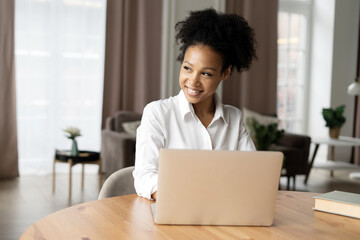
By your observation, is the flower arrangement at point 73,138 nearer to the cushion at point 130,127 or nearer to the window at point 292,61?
the cushion at point 130,127

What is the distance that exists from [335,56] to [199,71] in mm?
5685

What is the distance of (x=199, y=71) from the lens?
1.54 metres

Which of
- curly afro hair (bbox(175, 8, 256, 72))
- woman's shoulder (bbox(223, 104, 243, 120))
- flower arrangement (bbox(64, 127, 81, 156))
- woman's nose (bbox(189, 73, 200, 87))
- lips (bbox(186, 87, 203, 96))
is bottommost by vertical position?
flower arrangement (bbox(64, 127, 81, 156))

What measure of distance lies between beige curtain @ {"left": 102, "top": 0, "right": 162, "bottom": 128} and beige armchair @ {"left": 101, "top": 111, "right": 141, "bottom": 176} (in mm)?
374

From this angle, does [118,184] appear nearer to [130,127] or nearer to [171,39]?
[130,127]

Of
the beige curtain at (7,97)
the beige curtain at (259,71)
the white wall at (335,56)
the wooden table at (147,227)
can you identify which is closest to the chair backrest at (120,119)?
the beige curtain at (7,97)

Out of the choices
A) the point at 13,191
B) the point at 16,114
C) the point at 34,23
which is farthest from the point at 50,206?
the point at 34,23

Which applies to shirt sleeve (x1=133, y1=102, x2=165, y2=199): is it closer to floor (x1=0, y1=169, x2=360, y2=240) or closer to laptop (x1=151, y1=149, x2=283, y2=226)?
laptop (x1=151, y1=149, x2=283, y2=226)

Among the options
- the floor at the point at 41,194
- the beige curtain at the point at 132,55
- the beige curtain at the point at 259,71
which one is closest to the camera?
the floor at the point at 41,194

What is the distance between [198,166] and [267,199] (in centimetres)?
21

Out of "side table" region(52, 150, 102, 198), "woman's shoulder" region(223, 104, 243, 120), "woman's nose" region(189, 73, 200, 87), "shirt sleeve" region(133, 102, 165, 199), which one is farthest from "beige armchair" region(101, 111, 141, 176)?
"woman's nose" region(189, 73, 200, 87)

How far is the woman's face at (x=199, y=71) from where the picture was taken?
1.55 m

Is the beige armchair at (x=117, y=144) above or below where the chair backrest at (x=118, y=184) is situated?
below

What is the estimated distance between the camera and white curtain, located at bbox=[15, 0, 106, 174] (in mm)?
5219
